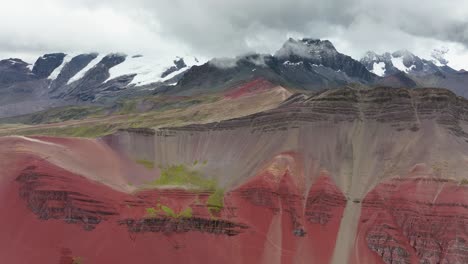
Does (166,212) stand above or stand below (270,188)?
below

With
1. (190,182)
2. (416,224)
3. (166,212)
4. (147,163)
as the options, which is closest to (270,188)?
(190,182)

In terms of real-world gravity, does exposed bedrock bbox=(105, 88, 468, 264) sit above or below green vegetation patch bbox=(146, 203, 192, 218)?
above

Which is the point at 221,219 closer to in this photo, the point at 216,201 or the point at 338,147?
the point at 216,201

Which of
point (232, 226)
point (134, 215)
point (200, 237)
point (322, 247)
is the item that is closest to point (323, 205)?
point (322, 247)

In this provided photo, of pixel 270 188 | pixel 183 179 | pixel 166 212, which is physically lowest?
pixel 166 212

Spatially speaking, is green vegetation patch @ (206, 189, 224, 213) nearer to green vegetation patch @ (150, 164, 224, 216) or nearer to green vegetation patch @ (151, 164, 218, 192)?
green vegetation patch @ (150, 164, 224, 216)

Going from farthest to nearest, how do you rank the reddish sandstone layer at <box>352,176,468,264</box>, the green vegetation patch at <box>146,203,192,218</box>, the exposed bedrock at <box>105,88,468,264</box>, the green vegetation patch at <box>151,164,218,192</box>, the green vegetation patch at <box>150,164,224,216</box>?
the green vegetation patch at <box>151,164,218,192</box> < the green vegetation patch at <box>150,164,224,216</box> < the exposed bedrock at <box>105,88,468,264</box> < the green vegetation patch at <box>146,203,192,218</box> < the reddish sandstone layer at <box>352,176,468,264</box>

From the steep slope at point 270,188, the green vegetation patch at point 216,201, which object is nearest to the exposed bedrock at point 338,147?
the steep slope at point 270,188

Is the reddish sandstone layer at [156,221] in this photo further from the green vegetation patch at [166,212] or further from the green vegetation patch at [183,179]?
the green vegetation patch at [183,179]

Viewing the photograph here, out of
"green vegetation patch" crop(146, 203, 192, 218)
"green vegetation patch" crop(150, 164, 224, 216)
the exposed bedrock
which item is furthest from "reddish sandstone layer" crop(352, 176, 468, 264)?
"green vegetation patch" crop(146, 203, 192, 218)

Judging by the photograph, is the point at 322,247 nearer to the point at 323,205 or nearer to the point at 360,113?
the point at 323,205

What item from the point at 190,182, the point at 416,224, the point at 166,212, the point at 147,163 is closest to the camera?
the point at 416,224

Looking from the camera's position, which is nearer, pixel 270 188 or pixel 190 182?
pixel 270 188

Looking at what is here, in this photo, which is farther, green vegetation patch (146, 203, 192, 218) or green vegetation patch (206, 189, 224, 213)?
green vegetation patch (206, 189, 224, 213)
